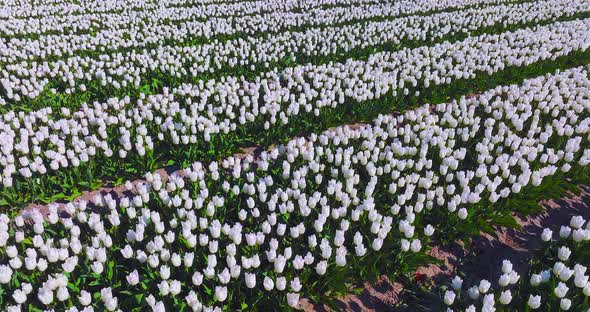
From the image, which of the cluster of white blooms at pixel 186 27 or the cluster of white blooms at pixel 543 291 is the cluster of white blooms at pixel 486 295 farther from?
the cluster of white blooms at pixel 186 27

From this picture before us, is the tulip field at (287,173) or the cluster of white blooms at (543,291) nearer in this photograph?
the cluster of white blooms at (543,291)

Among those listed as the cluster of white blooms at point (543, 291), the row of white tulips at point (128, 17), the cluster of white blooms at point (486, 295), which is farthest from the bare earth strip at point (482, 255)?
the row of white tulips at point (128, 17)

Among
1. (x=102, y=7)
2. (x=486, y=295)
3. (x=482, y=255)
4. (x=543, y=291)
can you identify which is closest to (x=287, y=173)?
(x=482, y=255)

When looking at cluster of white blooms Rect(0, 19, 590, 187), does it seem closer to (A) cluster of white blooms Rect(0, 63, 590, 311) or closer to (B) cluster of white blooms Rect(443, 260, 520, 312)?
(A) cluster of white blooms Rect(0, 63, 590, 311)

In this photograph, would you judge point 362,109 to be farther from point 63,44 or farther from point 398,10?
point 398,10

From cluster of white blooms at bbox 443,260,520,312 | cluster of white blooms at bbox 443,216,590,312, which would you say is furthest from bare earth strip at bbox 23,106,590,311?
cluster of white blooms at bbox 443,260,520,312

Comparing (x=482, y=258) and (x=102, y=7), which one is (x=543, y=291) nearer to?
(x=482, y=258)
